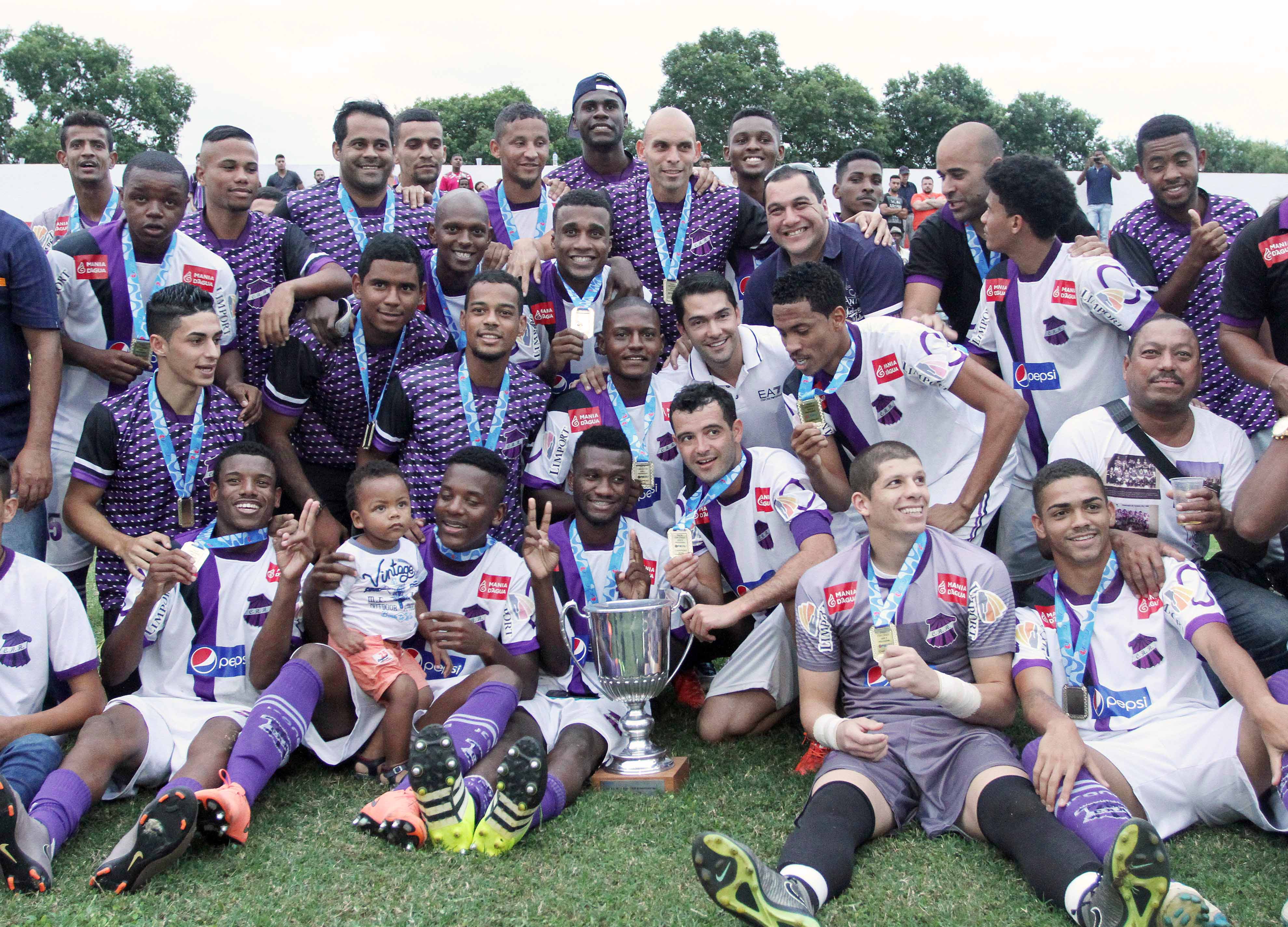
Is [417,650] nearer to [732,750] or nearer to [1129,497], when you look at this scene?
[732,750]

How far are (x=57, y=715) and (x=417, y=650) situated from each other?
1388mm

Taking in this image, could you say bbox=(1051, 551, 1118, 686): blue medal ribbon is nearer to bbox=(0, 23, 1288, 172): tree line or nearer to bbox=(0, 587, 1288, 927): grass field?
bbox=(0, 587, 1288, 927): grass field

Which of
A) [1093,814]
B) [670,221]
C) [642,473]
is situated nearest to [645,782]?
[642,473]

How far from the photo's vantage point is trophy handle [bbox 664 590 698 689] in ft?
15.3

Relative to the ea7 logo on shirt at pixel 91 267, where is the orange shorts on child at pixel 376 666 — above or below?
below

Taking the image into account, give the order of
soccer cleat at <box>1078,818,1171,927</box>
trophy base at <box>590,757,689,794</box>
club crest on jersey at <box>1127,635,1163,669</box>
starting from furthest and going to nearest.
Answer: trophy base at <box>590,757,689,794</box> < club crest on jersey at <box>1127,635,1163,669</box> < soccer cleat at <box>1078,818,1171,927</box>

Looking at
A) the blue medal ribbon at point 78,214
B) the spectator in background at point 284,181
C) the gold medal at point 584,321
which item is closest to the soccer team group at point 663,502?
the gold medal at point 584,321

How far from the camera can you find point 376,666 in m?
4.40

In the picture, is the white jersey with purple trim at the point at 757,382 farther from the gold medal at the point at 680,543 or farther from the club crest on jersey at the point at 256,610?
the club crest on jersey at the point at 256,610

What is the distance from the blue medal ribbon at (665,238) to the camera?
6.12 m

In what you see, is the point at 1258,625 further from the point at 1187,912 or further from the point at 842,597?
the point at 1187,912

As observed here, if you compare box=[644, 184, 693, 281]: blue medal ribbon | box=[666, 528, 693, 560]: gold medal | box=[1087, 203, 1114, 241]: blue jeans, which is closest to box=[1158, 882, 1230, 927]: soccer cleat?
box=[666, 528, 693, 560]: gold medal

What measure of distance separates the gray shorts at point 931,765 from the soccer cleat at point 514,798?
1.01 meters

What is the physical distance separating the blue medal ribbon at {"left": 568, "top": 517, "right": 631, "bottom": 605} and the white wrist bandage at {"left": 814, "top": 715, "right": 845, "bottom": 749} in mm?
1290
